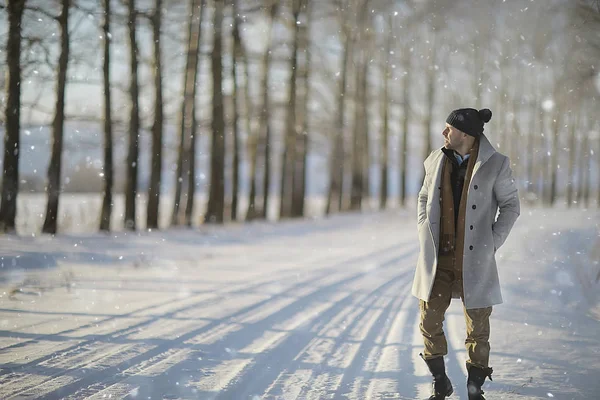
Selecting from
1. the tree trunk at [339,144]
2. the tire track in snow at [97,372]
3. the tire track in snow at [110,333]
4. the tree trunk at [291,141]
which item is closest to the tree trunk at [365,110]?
the tree trunk at [339,144]

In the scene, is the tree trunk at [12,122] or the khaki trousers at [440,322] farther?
the tree trunk at [12,122]

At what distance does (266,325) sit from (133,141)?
10982mm

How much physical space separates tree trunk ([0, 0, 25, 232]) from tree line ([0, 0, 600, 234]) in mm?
28

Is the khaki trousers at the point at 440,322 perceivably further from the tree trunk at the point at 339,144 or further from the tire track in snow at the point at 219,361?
the tree trunk at the point at 339,144

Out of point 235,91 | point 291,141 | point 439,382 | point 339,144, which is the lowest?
point 439,382

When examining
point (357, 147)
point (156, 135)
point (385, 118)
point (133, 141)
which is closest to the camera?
point (133, 141)

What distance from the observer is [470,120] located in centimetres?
371

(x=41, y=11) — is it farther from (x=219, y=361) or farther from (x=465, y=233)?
(x=465, y=233)

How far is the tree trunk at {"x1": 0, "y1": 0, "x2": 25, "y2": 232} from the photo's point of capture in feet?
30.9

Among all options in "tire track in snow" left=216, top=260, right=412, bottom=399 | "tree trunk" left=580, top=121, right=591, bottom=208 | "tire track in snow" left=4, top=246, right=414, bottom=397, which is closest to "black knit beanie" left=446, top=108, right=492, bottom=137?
"tire track in snow" left=216, top=260, right=412, bottom=399

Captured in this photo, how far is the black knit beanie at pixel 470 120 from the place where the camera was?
3.70 m

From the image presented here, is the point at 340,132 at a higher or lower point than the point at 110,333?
higher

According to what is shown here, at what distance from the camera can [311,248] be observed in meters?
14.0

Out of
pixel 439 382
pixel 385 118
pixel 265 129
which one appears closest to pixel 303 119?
pixel 265 129
